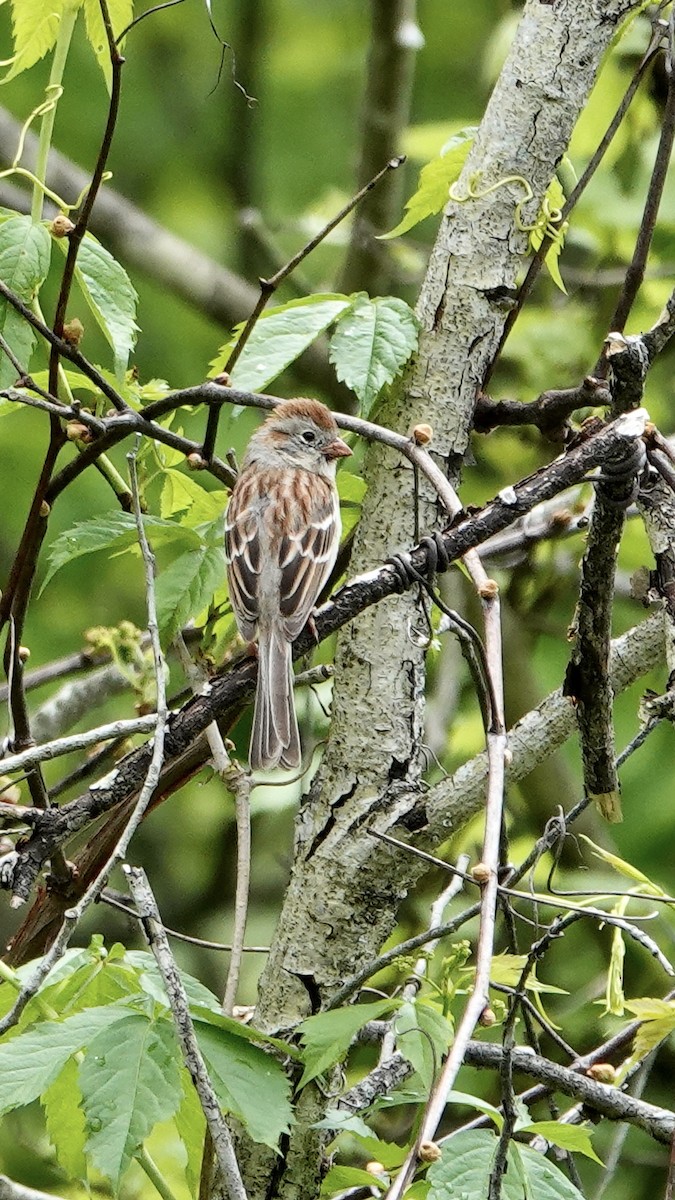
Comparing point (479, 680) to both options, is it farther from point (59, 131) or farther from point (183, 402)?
point (59, 131)

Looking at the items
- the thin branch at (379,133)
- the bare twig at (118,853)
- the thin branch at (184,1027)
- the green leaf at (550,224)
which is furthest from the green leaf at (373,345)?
the thin branch at (379,133)

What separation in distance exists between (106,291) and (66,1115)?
4.97ft

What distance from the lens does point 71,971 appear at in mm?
2402

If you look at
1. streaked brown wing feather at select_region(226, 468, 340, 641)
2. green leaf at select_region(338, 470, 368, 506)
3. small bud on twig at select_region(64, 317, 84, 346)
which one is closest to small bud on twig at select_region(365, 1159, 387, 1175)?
streaked brown wing feather at select_region(226, 468, 340, 641)

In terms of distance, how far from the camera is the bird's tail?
3115 millimetres

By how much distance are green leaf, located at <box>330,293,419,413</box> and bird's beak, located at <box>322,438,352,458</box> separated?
4.71ft

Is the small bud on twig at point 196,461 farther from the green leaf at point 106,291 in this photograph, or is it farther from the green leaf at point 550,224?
the green leaf at point 550,224

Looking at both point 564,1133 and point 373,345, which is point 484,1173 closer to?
point 564,1133

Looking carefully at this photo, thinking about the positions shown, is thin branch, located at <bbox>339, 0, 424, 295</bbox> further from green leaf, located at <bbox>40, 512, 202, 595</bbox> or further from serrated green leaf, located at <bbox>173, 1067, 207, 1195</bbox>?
serrated green leaf, located at <bbox>173, 1067, 207, 1195</bbox>

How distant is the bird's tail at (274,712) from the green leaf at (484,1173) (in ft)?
3.79

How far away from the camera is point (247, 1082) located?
87.4 inches

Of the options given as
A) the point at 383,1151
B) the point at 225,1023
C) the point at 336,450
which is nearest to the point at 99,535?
the point at 225,1023

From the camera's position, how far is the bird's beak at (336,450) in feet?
14.5

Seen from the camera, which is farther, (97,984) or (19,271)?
(19,271)
